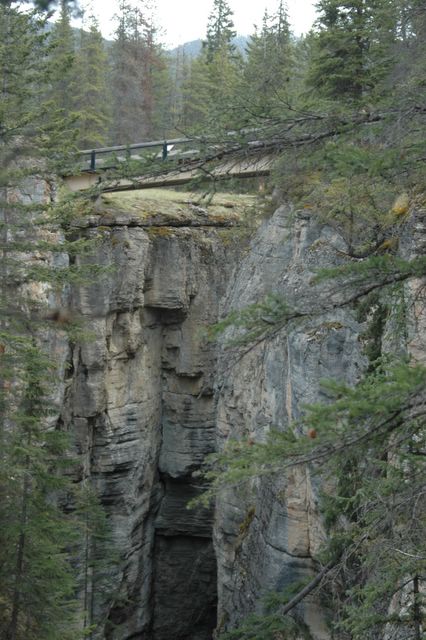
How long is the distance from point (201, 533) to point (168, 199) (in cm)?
1028

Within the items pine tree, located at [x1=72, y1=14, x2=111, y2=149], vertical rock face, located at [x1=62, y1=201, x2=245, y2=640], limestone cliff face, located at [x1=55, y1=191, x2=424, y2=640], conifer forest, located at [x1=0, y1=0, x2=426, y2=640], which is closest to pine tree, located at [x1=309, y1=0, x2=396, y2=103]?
conifer forest, located at [x1=0, y1=0, x2=426, y2=640]

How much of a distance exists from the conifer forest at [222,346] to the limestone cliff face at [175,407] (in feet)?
0.21

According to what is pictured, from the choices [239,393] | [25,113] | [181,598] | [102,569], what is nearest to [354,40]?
[25,113]

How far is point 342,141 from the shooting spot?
230 inches

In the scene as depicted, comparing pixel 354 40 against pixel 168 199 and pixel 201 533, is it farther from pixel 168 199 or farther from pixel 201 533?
pixel 201 533

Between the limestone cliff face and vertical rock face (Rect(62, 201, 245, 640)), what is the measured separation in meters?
0.04

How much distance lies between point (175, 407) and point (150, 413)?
949 mm

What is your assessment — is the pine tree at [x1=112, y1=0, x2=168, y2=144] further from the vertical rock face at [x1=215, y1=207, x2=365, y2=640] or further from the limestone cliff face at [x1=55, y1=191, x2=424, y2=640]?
the vertical rock face at [x1=215, y1=207, x2=365, y2=640]

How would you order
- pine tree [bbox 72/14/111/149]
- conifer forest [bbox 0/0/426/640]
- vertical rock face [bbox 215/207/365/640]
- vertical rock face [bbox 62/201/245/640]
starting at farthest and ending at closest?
pine tree [bbox 72/14/111/149], vertical rock face [bbox 62/201/245/640], vertical rock face [bbox 215/207/365/640], conifer forest [bbox 0/0/426/640]

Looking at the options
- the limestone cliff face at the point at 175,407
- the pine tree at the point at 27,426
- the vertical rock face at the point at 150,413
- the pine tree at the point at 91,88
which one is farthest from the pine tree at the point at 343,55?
the pine tree at the point at 91,88

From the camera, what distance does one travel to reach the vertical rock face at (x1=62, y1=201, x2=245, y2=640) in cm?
1950

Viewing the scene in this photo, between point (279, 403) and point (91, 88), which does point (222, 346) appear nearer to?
point (279, 403)

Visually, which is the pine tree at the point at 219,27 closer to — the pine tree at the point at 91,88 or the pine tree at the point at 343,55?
the pine tree at the point at 91,88

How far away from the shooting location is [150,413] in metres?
21.3
